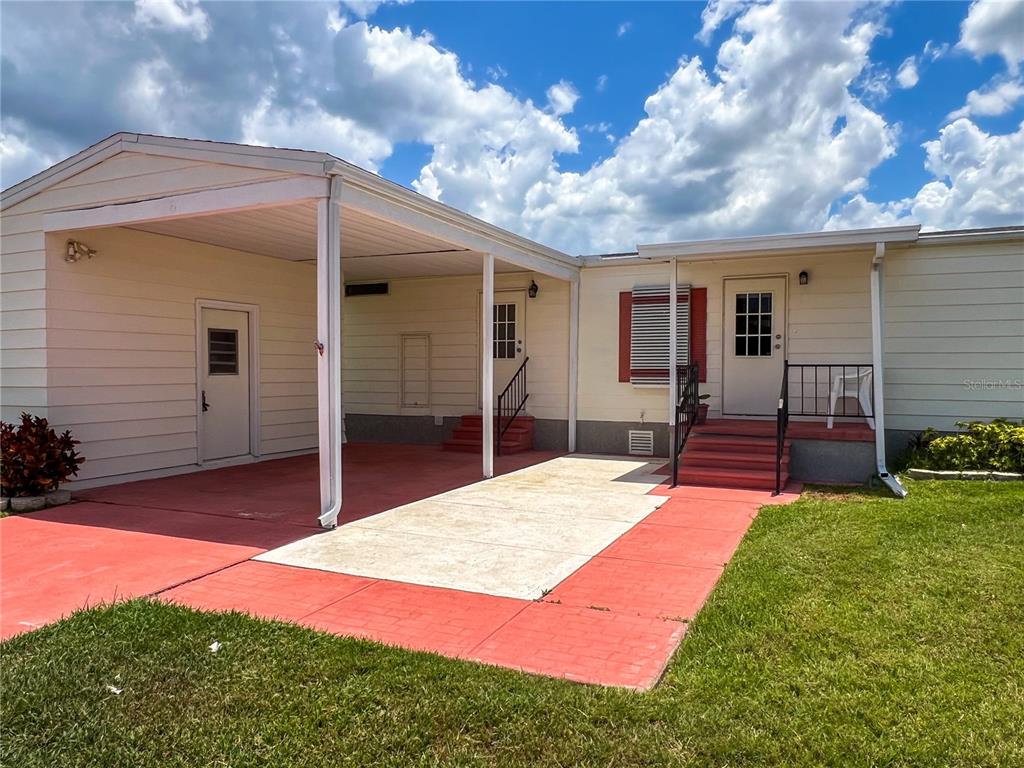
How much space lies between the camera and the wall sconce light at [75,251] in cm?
724

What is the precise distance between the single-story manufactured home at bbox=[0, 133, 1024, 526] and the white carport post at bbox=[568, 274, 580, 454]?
4 centimetres

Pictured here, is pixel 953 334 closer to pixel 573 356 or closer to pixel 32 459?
pixel 573 356

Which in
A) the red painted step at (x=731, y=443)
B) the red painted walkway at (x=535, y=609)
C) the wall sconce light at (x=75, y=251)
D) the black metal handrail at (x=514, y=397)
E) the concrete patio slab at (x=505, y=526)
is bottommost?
the red painted walkway at (x=535, y=609)

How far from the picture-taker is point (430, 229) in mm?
7336

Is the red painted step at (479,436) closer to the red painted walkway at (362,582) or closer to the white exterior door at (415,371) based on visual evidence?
the white exterior door at (415,371)

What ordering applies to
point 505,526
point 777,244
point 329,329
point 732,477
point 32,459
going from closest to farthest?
point 329,329 → point 505,526 → point 32,459 → point 732,477 → point 777,244

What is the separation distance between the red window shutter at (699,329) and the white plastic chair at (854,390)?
174cm

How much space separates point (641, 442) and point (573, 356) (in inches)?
67.3

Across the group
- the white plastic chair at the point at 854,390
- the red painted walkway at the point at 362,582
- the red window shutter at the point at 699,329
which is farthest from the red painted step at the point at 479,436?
the white plastic chair at the point at 854,390

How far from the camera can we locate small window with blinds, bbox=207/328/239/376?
9.06 metres

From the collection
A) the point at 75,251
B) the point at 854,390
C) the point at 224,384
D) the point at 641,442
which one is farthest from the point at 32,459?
the point at 854,390

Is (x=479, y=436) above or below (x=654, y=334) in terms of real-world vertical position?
below

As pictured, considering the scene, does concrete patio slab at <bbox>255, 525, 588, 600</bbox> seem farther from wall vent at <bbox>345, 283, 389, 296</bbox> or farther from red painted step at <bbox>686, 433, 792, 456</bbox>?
wall vent at <bbox>345, 283, 389, 296</bbox>

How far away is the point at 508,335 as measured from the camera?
11586 millimetres
